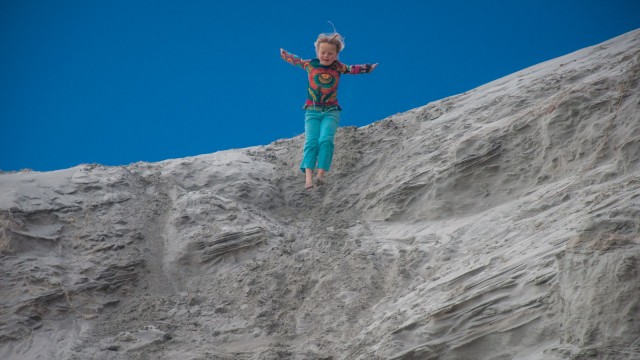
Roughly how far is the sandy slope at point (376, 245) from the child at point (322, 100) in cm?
38

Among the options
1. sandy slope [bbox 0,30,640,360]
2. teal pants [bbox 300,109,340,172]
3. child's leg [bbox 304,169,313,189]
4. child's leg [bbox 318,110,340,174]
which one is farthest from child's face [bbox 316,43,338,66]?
child's leg [bbox 304,169,313,189]

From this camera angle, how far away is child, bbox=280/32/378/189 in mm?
8539

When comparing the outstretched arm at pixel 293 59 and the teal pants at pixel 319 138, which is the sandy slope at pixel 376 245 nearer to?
the teal pants at pixel 319 138

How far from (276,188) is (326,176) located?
0.61 metres

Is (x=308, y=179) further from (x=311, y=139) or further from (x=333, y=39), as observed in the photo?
(x=333, y=39)

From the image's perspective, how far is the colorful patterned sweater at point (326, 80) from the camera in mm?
8828

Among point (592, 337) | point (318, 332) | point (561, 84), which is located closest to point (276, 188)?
point (318, 332)

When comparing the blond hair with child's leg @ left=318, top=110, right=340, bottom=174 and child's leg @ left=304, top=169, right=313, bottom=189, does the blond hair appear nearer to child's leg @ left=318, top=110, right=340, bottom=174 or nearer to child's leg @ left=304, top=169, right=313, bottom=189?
child's leg @ left=318, top=110, right=340, bottom=174

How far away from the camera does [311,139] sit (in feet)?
28.2

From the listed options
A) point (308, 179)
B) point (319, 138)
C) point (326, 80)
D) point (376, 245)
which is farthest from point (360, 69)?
point (376, 245)

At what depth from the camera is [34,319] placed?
261 inches

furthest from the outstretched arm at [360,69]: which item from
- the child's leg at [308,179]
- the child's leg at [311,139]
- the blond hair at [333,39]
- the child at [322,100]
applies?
the child's leg at [308,179]

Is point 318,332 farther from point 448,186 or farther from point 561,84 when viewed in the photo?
point 561,84

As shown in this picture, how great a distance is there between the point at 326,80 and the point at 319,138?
761 mm
